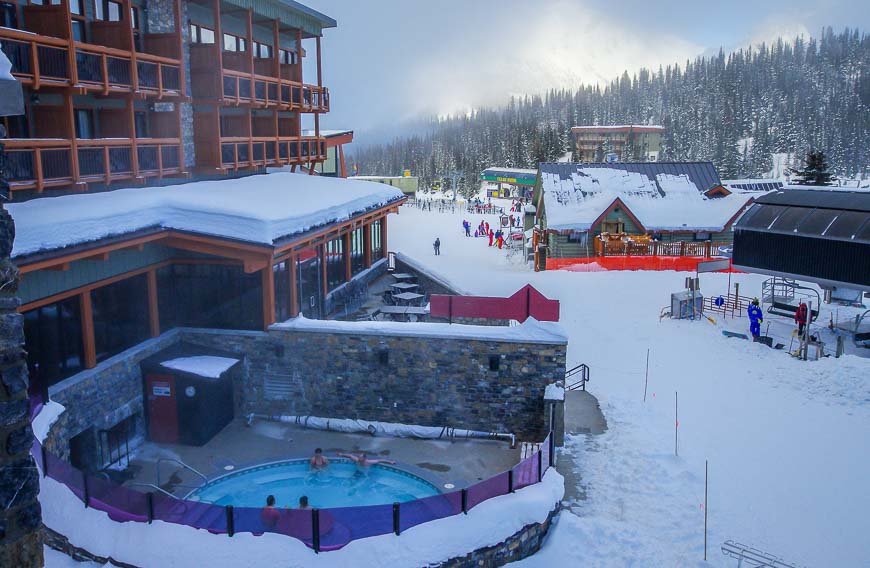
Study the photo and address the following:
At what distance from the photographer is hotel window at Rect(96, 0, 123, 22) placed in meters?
16.0

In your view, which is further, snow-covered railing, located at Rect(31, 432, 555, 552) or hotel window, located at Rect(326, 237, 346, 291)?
hotel window, located at Rect(326, 237, 346, 291)

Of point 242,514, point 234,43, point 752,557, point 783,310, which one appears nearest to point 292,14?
point 234,43

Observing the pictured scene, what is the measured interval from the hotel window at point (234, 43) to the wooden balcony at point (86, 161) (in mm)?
6208

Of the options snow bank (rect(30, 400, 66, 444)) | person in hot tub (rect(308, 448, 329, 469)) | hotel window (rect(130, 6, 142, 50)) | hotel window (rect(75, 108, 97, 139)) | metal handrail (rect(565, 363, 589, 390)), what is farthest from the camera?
metal handrail (rect(565, 363, 589, 390))

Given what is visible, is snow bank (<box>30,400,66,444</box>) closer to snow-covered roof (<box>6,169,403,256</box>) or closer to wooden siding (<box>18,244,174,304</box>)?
wooden siding (<box>18,244,174,304</box>)

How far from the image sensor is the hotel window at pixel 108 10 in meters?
16.0

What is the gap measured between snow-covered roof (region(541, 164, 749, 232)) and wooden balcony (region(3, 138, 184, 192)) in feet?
81.9

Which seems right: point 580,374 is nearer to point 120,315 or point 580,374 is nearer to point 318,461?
point 318,461

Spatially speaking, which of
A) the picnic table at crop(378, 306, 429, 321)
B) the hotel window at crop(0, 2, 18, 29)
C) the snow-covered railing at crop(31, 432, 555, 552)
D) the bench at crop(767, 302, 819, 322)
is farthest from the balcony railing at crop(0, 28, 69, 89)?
the bench at crop(767, 302, 819, 322)

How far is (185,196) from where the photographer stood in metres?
15.6

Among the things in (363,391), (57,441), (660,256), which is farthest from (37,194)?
(660,256)

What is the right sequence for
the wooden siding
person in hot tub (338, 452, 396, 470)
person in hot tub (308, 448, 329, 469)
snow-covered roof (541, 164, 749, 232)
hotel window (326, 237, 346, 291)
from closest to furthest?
the wooden siding, person in hot tub (308, 448, 329, 469), person in hot tub (338, 452, 396, 470), hotel window (326, 237, 346, 291), snow-covered roof (541, 164, 749, 232)

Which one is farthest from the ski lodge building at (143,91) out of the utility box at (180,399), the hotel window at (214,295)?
the utility box at (180,399)

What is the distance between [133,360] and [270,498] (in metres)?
5.86
